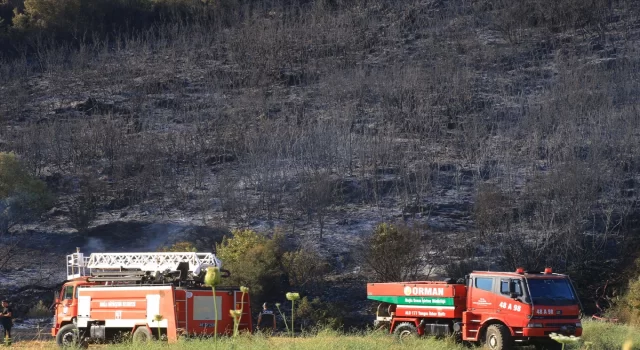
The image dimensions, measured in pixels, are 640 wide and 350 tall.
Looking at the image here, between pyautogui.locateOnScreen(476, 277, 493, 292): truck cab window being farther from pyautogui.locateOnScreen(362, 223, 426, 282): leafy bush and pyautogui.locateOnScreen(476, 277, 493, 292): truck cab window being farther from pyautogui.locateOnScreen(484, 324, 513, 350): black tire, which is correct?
pyautogui.locateOnScreen(362, 223, 426, 282): leafy bush

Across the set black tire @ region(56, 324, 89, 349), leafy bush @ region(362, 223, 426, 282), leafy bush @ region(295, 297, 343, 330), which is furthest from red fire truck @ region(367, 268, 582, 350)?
leafy bush @ region(362, 223, 426, 282)

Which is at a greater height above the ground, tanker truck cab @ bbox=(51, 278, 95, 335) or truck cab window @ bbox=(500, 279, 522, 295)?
truck cab window @ bbox=(500, 279, 522, 295)

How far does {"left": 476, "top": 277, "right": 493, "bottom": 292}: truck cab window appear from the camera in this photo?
62.3 ft

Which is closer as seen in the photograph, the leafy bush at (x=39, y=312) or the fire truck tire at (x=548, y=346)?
the fire truck tire at (x=548, y=346)

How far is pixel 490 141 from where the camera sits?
48156 millimetres

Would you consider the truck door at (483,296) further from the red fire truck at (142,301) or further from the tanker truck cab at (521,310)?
the red fire truck at (142,301)

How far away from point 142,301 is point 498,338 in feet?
25.7

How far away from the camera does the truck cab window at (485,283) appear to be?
19000mm

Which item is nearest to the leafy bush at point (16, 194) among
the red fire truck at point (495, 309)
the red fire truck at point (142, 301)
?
the red fire truck at point (142, 301)

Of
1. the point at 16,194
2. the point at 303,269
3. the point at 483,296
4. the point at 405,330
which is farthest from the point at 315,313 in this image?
the point at 16,194

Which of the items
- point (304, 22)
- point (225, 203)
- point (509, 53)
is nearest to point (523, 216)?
point (225, 203)

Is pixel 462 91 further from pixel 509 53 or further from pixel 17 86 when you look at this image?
pixel 17 86

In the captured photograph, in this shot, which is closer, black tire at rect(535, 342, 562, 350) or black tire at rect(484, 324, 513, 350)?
black tire at rect(484, 324, 513, 350)

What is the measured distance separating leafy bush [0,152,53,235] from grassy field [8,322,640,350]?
21595mm
